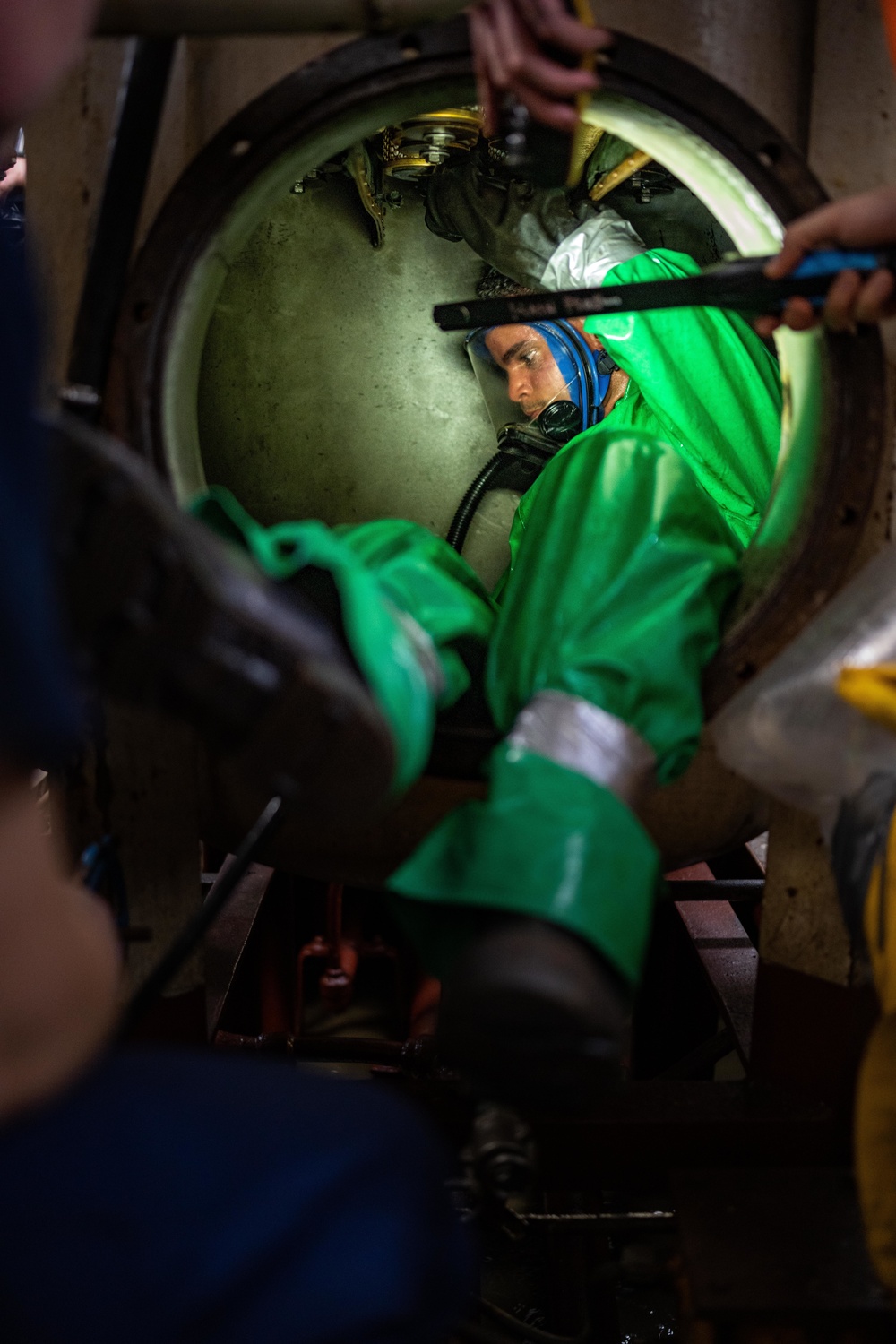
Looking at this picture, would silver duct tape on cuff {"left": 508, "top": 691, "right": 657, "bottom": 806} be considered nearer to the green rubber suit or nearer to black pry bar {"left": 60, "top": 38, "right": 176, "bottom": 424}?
the green rubber suit

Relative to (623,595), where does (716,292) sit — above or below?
above

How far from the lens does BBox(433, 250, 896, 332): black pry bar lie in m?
1.37

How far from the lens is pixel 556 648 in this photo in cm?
141

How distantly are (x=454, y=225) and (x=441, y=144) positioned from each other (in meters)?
0.38

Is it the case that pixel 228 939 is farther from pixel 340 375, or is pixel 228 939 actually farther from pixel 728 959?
pixel 340 375

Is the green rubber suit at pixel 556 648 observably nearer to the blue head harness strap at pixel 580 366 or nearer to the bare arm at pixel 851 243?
the bare arm at pixel 851 243

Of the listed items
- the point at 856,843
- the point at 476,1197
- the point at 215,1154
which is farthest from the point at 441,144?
the point at 215,1154

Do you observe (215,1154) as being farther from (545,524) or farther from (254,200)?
(254,200)

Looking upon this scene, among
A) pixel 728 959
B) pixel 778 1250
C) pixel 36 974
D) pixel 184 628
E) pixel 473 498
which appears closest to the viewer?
pixel 36 974

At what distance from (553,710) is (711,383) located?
4.03ft

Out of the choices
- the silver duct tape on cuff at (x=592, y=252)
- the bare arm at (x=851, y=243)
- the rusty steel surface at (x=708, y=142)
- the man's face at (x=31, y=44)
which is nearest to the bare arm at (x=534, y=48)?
the rusty steel surface at (x=708, y=142)

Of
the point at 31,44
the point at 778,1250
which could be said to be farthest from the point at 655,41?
the point at 778,1250

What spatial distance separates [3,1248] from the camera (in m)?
0.67

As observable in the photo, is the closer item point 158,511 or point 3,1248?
point 3,1248
